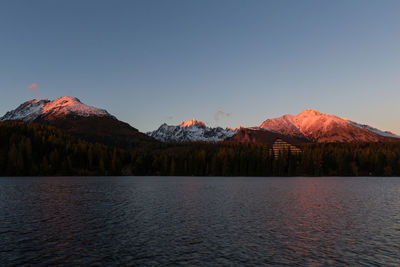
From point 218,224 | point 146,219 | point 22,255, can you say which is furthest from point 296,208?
point 22,255

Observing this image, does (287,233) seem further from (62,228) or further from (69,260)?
(62,228)

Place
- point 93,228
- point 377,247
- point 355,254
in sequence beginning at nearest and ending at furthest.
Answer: point 355,254
point 377,247
point 93,228

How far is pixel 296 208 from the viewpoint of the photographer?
2352 inches

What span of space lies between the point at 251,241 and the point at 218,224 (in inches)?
401

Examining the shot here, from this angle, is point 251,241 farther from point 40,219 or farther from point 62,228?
point 40,219

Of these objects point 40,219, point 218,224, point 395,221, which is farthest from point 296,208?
point 40,219

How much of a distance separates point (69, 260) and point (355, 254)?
2425 cm

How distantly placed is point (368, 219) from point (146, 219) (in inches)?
1263

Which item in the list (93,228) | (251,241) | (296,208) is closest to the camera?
(251,241)

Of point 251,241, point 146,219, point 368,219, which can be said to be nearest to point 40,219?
point 146,219

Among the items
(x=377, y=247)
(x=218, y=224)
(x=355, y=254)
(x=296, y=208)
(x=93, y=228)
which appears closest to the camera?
(x=355, y=254)

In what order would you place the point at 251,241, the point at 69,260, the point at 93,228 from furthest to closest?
the point at 93,228
the point at 251,241
the point at 69,260

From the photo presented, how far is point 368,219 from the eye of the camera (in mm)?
47531

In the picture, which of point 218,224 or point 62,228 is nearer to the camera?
point 62,228
